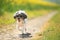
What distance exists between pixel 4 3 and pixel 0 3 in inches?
37.4

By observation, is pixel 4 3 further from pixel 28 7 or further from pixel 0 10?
pixel 28 7

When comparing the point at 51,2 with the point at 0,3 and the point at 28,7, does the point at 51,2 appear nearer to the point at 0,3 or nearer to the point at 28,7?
the point at 28,7

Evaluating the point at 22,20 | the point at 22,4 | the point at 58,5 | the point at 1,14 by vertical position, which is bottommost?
the point at 22,20

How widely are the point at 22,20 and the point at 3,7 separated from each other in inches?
389

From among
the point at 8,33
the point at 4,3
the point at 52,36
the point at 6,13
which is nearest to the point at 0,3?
the point at 4,3

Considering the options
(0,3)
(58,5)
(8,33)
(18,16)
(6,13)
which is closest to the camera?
(18,16)

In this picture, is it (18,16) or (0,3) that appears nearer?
(18,16)

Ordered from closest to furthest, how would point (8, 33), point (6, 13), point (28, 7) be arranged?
point (8, 33) → point (6, 13) → point (28, 7)

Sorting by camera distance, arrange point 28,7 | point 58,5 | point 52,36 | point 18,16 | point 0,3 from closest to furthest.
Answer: point 52,36, point 18,16, point 0,3, point 28,7, point 58,5

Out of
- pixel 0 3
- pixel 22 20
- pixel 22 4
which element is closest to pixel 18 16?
pixel 22 20

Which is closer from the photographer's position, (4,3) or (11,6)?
(4,3)

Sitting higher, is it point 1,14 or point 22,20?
point 1,14

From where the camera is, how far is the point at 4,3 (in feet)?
77.0

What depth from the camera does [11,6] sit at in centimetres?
2584
